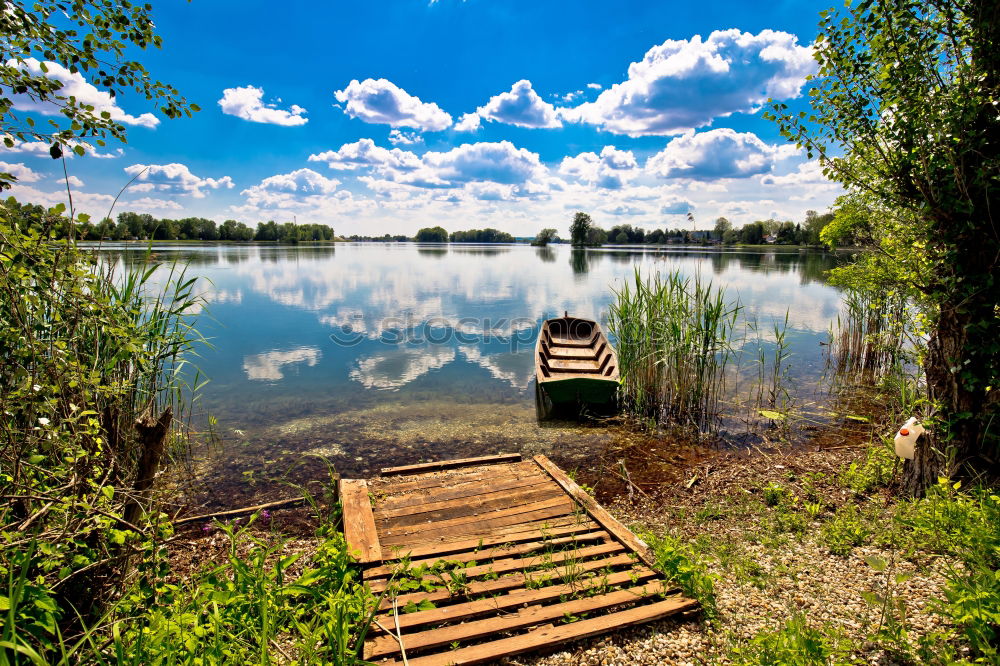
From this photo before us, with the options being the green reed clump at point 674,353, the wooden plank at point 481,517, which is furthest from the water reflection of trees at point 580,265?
the wooden plank at point 481,517

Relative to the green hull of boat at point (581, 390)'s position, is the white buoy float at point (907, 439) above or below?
above

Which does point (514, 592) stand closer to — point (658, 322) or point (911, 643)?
point (911, 643)

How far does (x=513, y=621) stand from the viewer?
3.19 metres

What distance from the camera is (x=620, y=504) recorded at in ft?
19.4

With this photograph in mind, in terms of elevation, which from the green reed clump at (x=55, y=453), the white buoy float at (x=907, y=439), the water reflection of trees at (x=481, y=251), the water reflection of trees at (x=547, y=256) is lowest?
the white buoy float at (x=907, y=439)

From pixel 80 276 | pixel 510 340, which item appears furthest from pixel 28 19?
pixel 510 340

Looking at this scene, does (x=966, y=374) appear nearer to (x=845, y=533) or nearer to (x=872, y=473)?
(x=845, y=533)

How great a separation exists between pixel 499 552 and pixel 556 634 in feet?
3.36

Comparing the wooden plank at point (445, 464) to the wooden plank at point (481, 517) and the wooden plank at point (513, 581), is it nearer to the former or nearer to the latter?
the wooden plank at point (481, 517)

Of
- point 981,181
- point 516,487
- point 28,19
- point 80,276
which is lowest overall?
point 516,487

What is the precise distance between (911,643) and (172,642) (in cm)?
409

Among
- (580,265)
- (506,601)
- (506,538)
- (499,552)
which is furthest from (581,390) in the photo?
(580,265)

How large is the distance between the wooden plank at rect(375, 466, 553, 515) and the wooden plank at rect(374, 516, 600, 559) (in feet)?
2.53

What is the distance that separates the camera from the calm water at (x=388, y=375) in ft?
25.4
